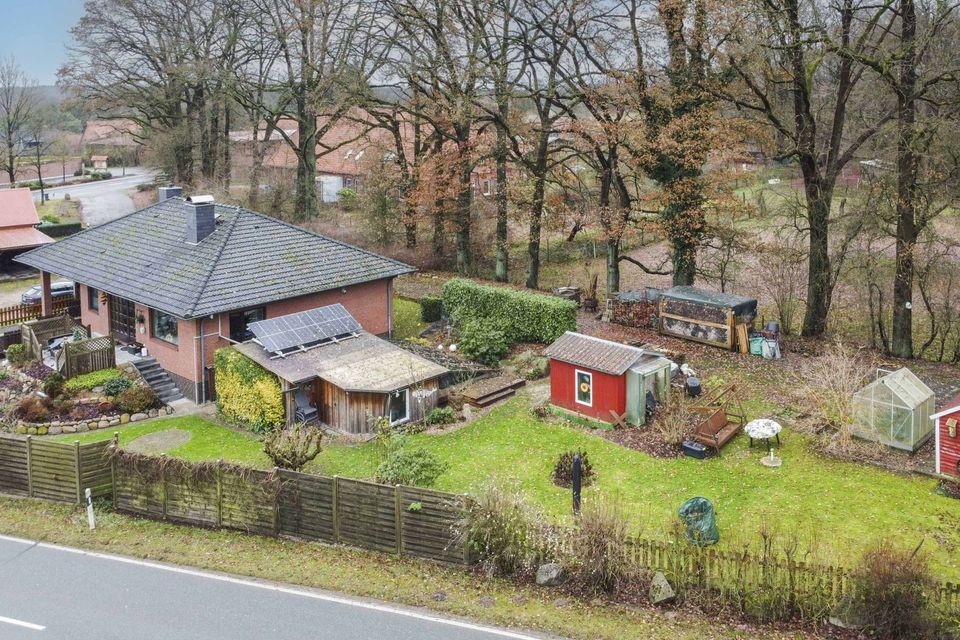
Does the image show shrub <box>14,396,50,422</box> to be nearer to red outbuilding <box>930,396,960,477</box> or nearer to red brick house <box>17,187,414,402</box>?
red brick house <box>17,187,414,402</box>

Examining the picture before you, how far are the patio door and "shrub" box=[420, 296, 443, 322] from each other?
11.4 metres

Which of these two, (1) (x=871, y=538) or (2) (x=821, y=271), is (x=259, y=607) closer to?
(1) (x=871, y=538)

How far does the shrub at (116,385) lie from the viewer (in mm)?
26469

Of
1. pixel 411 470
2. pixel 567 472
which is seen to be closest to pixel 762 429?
pixel 567 472

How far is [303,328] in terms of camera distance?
2639 centimetres

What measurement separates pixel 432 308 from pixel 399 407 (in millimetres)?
10419

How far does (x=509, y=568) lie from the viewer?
15820mm

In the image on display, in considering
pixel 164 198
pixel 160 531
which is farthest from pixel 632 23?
pixel 160 531

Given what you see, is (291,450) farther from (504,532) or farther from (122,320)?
(122,320)

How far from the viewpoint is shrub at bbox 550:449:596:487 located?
2038cm

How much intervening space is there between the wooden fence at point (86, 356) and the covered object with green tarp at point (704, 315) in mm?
20087

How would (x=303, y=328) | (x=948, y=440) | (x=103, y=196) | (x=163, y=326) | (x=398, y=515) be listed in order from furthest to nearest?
(x=103, y=196)
(x=163, y=326)
(x=303, y=328)
(x=948, y=440)
(x=398, y=515)

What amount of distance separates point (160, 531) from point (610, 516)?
10011mm

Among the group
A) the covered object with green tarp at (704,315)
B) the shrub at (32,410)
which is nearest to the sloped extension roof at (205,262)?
the shrub at (32,410)
